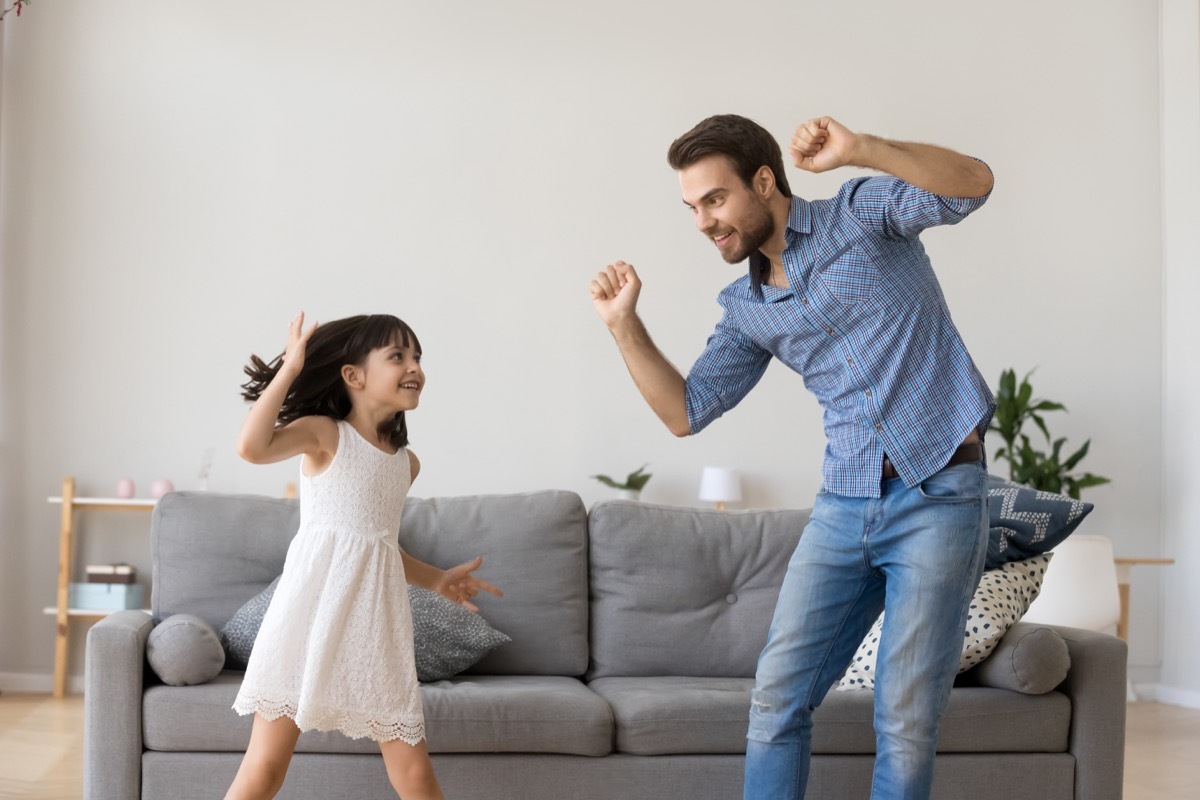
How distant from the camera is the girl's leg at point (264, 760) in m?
2.08

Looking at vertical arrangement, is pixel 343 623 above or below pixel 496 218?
below

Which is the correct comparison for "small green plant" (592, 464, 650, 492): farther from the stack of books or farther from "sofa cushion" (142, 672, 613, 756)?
"sofa cushion" (142, 672, 613, 756)

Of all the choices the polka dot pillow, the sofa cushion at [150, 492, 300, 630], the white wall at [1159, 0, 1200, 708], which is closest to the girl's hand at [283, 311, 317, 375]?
the sofa cushion at [150, 492, 300, 630]

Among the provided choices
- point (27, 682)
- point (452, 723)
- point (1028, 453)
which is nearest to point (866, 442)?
point (452, 723)

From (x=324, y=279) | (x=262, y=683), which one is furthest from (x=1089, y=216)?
(x=262, y=683)

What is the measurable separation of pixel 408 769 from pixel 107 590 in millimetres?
3095

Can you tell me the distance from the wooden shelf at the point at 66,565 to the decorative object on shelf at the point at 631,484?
182 cm

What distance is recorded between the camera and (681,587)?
3098 millimetres

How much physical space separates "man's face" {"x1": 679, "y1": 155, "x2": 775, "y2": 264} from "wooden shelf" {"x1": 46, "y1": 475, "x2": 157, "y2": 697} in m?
3.38

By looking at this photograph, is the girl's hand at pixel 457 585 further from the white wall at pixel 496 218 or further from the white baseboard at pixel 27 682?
the white baseboard at pixel 27 682

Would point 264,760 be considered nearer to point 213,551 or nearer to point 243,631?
point 243,631

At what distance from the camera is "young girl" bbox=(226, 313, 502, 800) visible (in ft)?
6.84

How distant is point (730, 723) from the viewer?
257 cm

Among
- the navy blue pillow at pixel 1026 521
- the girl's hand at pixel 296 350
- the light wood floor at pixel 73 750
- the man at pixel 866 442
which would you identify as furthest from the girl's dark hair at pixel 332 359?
the light wood floor at pixel 73 750
